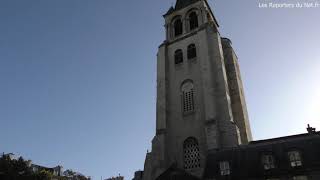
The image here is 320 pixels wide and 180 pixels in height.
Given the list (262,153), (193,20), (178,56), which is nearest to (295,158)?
(262,153)

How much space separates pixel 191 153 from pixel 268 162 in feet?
31.0

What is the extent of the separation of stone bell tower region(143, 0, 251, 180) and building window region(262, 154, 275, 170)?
15.6ft

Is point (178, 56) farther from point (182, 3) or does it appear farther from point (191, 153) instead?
point (191, 153)

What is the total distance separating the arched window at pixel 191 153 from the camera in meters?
32.4

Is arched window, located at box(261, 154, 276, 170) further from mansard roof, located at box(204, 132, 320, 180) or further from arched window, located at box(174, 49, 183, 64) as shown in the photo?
arched window, located at box(174, 49, 183, 64)

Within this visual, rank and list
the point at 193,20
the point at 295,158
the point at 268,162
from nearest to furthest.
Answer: the point at 295,158, the point at 268,162, the point at 193,20

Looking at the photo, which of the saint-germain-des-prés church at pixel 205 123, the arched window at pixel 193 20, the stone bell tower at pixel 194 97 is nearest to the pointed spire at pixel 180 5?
the saint-germain-des-prés church at pixel 205 123

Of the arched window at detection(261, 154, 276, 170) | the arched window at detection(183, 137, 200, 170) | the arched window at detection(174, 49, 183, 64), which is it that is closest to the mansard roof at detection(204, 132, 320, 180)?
the arched window at detection(261, 154, 276, 170)

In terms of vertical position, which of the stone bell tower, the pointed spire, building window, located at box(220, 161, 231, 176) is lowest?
building window, located at box(220, 161, 231, 176)

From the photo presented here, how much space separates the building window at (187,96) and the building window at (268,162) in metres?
11.3

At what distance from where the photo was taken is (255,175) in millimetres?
24797

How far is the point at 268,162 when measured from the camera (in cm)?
2545

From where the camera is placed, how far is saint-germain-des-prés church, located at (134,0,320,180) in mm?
25266

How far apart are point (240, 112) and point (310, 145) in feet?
43.2
